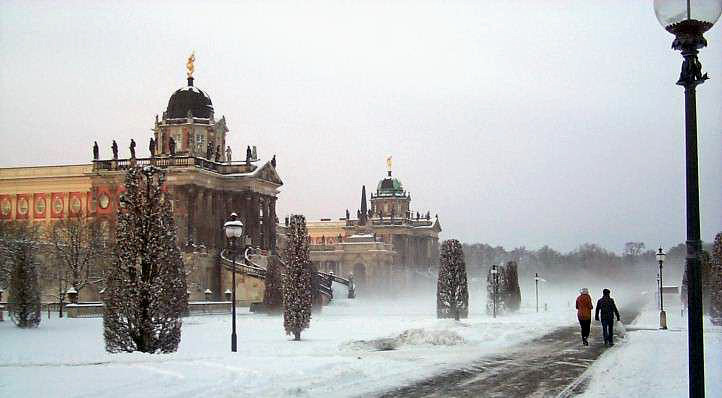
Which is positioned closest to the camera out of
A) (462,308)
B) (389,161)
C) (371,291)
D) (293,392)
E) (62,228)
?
(293,392)

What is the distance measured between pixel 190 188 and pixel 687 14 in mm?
79029

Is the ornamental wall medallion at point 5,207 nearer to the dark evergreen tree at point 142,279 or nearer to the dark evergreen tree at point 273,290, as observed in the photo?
the dark evergreen tree at point 273,290

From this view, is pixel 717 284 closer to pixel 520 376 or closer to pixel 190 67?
pixel 520 376

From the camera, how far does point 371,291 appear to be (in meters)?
118

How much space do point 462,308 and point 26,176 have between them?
195 feet

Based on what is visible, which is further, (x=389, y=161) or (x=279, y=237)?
(x=389, y=161)

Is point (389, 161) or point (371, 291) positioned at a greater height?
point (389, 161)

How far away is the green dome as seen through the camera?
161 meters

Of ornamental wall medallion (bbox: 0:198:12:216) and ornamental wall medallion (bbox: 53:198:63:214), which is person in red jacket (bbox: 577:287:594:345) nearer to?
ornamental wall medallion (bbox: 53:198:63:214)

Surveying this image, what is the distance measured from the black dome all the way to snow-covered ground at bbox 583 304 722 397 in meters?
70.1

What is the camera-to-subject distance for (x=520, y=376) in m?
18.9

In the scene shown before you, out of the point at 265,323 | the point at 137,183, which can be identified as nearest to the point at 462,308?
the point at 265,323

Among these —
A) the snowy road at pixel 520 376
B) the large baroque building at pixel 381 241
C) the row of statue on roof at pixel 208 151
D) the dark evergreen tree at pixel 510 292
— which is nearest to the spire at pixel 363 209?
the large baroque building at pixel 381 241

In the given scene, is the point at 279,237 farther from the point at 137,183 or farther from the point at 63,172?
the point at 137,183
